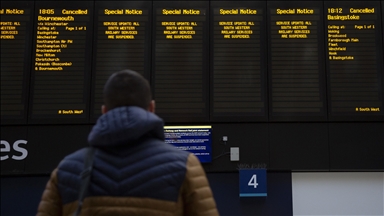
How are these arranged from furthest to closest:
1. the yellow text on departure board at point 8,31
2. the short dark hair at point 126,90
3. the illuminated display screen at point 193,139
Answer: the yellow text on departure board at point 8,31 < the illuminated display screen at point 193,139 < the short dark hair at point 126,90

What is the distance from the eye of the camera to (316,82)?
600cm

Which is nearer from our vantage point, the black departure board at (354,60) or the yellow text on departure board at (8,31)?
the black departure board at (354,60)

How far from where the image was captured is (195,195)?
138 centimetres

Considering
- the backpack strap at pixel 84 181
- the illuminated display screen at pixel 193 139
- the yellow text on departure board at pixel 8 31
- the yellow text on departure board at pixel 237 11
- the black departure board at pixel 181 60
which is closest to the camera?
the backpack strap at pixel 84 181

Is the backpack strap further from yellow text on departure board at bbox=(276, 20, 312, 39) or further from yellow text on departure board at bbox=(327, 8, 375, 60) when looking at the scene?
yellow text on departure board at bbox=(327, 8, 375, 60)

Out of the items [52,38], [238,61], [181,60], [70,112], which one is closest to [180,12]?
[181,60]

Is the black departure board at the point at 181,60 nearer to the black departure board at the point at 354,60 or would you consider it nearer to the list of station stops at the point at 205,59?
the list of station stops at the point at 205,59

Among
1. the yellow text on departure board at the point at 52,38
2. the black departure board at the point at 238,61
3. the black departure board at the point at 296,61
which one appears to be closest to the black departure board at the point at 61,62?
the yellow text on departure board at the point at 52,38

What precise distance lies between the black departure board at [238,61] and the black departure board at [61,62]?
6.21 feet

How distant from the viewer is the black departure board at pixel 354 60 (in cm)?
593

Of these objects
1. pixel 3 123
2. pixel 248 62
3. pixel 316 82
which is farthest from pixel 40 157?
pixel 316 82

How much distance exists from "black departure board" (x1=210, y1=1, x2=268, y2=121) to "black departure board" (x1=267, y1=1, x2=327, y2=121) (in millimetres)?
147

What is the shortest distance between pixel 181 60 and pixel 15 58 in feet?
8.26

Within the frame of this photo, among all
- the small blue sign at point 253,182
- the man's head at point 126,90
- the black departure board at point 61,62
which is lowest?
the small blue sign at point 253,182
